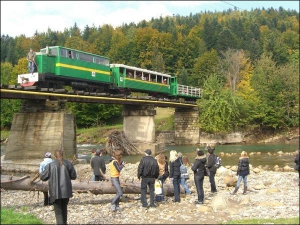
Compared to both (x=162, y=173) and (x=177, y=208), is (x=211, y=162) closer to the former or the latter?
(x=162, y=173)

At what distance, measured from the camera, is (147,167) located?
420 inches

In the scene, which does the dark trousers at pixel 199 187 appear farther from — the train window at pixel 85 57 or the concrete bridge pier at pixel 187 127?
the concrete bridge pier at pixel 187 127

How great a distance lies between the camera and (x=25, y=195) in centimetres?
1345

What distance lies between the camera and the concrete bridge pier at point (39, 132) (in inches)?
930

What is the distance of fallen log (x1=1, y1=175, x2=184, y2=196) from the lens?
1097cm

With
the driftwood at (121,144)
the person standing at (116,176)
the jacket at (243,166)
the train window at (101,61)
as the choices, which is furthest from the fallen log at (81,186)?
the driftwood at (121,144)

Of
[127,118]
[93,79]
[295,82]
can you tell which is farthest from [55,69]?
[295,82]

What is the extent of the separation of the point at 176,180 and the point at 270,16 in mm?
165755

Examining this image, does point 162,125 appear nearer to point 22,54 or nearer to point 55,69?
point 55,69

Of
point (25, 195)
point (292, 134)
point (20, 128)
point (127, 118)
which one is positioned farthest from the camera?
point (292, 134)

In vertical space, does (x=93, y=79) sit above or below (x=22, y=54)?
below

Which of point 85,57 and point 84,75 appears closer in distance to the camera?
point 84,75

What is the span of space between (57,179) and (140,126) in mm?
30869

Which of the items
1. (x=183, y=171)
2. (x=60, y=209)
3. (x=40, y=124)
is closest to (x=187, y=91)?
(x=40, y=124)
